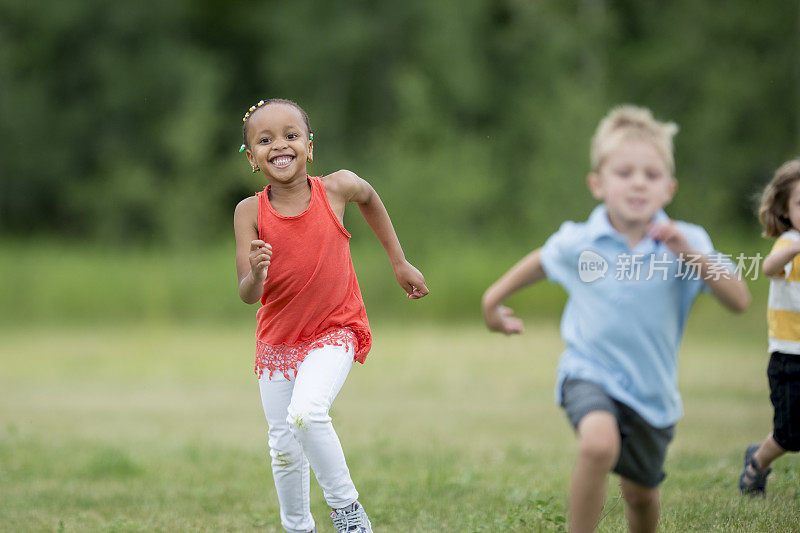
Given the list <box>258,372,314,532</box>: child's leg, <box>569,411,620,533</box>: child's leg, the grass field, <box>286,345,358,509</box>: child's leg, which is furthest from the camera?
the grass field

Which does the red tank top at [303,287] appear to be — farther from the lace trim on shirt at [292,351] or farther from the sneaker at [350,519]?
the sneaker at [350,519]

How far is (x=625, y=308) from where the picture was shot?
387 cm

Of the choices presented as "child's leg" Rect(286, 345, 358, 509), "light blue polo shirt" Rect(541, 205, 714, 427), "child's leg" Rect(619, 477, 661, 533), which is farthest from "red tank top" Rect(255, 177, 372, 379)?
"child's leg" Rect(619, 477, 661, 533)

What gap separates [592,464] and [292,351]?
1571 millimetres

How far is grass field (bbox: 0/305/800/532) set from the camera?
225 inches

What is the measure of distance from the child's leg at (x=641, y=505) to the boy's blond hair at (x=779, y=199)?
77.1 inches

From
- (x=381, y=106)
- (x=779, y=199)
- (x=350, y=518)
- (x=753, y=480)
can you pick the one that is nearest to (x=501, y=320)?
(x=350, y=518)

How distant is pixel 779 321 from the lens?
207 inches

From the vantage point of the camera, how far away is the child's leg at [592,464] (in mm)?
3763

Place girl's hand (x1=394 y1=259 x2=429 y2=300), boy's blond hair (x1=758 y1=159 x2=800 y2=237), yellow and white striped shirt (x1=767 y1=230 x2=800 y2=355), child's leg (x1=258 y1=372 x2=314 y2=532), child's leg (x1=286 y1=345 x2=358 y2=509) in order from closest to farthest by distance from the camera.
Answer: child's leg (x1=286 y1=345 x2=358 y2=509) < child's leg (x1=258 y1=372 x2=314 y2=532) < girl's hand (x1=394 y1=259 x2=429 y2=300) < yellow and white striped shirt (x1=767 y1=230 x2=800 y2=355) < boy's blond hair (x1=758 y1=159 x2=800 y2=237)

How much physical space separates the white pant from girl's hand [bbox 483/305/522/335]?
80 cm

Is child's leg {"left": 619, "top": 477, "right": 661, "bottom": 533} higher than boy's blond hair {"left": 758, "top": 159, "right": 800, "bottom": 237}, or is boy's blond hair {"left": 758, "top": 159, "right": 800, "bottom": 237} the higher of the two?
boy's blond hair {"left": 758, "top": 159, "right": 800, "bottom": 237}

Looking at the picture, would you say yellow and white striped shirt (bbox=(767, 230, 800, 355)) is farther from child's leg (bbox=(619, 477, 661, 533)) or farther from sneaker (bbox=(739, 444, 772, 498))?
child's leg (bbox=(619, 477, 661, 533))

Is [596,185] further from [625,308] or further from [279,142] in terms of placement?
[279,142]
